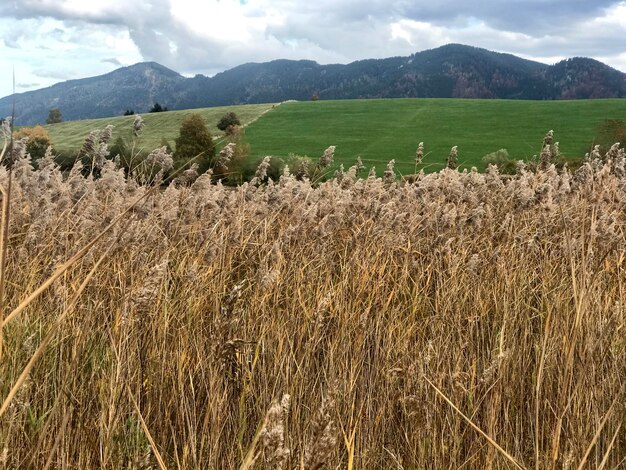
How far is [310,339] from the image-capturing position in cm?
263

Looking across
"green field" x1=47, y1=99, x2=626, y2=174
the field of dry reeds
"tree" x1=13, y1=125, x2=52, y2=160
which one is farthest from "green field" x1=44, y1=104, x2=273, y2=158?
the field of dry reeds

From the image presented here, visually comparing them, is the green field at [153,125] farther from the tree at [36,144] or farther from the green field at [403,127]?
the tree at [36,144]

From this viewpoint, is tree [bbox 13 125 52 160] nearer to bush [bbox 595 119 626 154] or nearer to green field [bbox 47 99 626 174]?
green field [bbox 47 99 626 174]

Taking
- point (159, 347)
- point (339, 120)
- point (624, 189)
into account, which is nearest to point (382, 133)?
point (339, 120)

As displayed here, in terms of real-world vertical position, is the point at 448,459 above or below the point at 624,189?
below

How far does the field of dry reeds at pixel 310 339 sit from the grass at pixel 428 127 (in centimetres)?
5021

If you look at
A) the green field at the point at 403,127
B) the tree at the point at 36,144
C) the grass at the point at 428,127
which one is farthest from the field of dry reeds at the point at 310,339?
the green field at the point at 403,127

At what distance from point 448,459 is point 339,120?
82964 mm

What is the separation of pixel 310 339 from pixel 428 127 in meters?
75.9

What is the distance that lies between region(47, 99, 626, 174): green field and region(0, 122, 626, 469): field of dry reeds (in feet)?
167

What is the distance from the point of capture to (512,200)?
6.37 meters

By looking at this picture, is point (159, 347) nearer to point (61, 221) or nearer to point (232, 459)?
point (232, 459)

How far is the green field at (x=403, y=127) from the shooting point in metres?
65.3

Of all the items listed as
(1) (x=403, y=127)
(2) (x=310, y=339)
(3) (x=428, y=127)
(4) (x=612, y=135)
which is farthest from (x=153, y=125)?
(2) (x=310, y=339)
